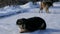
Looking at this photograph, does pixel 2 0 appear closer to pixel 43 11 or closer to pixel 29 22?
pixel 43 11

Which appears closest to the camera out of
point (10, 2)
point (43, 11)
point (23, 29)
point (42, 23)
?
point (23, 29)

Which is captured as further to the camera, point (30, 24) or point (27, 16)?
point (27, 16)

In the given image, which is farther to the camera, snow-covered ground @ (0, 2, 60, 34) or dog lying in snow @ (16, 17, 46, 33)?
snow-covered ground @ (0, 2, 60, 34)

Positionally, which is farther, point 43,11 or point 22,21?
point 43,11

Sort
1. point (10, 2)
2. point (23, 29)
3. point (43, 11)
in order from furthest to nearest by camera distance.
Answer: point (10, 2) < point (43, 11) < point (23, 29)

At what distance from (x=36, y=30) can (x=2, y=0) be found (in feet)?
52.3

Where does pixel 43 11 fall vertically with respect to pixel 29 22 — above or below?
below

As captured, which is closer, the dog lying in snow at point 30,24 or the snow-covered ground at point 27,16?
the dog lying in snow at point 30,24

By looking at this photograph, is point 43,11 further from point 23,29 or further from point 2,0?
point 2,0

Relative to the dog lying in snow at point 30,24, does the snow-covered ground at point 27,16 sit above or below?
below

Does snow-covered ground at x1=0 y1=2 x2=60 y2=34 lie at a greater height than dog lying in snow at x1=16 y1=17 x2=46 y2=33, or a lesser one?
lesser

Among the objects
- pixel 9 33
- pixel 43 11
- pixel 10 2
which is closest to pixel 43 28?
pixel 9 33

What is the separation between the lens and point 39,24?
21.5 feet

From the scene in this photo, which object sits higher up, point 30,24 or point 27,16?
point 30,24
